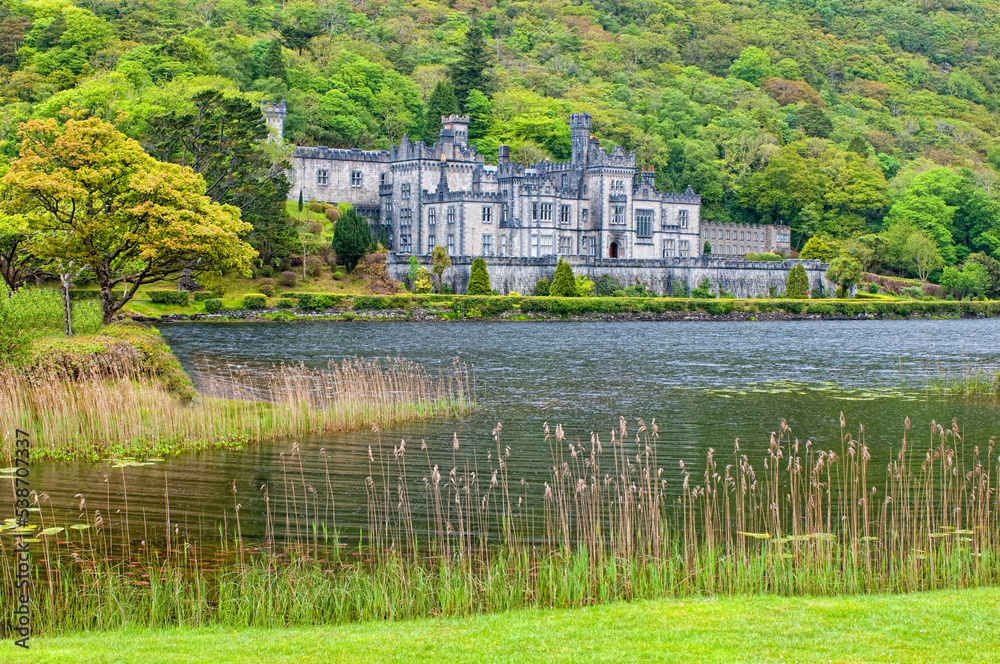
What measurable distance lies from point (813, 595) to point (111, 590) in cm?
848

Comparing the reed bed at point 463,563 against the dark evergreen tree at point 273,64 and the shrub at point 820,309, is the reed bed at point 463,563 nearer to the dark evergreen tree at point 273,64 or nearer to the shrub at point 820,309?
the shrub at point 820,309

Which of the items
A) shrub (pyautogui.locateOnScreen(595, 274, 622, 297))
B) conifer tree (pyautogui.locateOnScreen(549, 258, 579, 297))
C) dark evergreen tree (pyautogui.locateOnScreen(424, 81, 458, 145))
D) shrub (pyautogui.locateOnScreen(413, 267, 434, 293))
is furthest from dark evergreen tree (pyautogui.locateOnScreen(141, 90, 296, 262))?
dark evergreen tree (pyautogui.locateOnScreen(424, 81, 458, 145))

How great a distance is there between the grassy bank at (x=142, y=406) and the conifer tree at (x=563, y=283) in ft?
173

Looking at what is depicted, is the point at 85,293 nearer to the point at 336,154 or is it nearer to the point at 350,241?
the point at 350,241

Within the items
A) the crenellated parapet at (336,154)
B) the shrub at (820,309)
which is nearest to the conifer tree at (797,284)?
the shrub at (820,309)

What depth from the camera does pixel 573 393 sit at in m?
A: 36.3

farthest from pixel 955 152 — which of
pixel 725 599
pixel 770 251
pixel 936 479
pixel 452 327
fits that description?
pixel 725 599

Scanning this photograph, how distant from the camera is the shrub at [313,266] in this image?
8088 centimetres

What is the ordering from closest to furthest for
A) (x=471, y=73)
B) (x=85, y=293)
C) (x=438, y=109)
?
(x=85, y=293), (x=438, y=109), (x=471, y=73)

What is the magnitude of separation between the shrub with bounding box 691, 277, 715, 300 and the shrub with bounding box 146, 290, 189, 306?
137ft

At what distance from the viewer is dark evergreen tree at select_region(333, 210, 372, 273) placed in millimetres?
83000

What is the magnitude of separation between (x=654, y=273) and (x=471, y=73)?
4845 cm

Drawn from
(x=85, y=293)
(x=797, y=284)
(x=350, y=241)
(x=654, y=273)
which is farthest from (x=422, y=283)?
(x=797, y=284)

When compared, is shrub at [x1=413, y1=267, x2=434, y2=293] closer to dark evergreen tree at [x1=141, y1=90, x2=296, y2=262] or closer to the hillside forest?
the hillside forest
